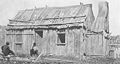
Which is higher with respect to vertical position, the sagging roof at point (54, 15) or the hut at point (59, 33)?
the sagging roof at point (54, 15)

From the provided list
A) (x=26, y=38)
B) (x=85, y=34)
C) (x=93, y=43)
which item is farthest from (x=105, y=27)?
(x=26, y=38)

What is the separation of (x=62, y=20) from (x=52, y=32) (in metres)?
1.99

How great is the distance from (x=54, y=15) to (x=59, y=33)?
12.8 ft

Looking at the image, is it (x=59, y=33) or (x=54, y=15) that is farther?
(x=54, y=15)

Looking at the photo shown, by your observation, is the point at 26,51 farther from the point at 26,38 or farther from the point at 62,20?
the point at 62,20

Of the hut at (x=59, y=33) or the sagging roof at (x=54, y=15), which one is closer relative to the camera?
the hut at (x=59, y=33)

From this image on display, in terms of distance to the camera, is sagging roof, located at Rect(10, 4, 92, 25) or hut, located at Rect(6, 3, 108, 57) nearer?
hut, located at Rect(6, 3, 108, 57)

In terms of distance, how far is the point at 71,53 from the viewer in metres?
23.3

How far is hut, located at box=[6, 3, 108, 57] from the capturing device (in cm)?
2322

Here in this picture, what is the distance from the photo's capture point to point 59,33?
944 inches

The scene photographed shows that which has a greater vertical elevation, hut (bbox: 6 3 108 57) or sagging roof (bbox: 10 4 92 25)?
sagging roof (bbox: 10 4 92 25)

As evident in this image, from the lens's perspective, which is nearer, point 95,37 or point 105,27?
point 95,37

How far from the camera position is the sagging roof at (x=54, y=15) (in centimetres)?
2478

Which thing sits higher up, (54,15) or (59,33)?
(54,15)
